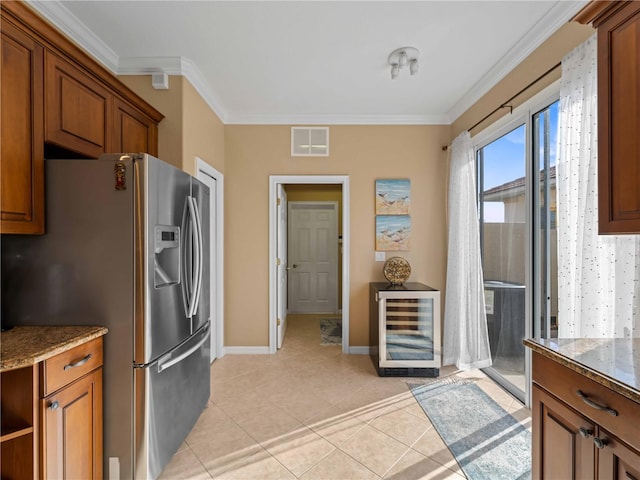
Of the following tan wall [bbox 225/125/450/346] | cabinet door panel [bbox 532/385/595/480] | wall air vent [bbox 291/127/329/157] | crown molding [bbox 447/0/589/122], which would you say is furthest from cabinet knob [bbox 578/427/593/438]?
wall air vent [bbox 291/127/329/157]

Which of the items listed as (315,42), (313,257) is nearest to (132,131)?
(315,42)

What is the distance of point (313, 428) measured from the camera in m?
2.15

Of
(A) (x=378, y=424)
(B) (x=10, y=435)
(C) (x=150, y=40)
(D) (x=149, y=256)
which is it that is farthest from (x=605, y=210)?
(C) (x=150, y=40)

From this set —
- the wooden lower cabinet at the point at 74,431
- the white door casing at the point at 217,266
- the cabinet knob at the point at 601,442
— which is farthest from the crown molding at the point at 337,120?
the cabinet knob at the point at 601,442

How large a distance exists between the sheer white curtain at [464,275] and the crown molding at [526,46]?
15.2 inches

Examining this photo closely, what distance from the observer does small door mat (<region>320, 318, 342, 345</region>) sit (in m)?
4.08

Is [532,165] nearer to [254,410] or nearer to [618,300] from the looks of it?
[618,300]

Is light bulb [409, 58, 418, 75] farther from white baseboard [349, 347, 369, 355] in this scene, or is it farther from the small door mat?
the small door mat

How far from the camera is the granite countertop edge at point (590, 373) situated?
34.0 inches

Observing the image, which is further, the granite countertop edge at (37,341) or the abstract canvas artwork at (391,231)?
the abstract canvas artwork at (391,231)

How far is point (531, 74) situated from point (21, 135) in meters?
3.14

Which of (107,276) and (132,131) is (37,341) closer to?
(107,276)

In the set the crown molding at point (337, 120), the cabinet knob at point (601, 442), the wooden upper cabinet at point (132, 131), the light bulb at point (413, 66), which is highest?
the crown molding at point (337, 120)

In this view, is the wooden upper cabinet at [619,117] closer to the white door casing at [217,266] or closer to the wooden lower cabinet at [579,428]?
the wooden lower cabinet at [579,428]
